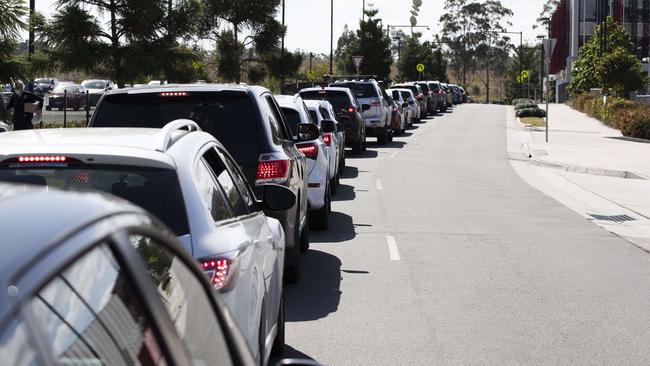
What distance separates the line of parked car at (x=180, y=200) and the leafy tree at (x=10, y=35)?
3.48 metres

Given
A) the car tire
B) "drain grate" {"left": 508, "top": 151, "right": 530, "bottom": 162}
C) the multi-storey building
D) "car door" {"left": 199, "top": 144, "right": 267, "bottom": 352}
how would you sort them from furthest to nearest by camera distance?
1. the multi-storey building
2. "drain grate" {"left": 508, "top": 151, "right": 530, "bottom": 162}
3. the car tire
4. "car door" {"left": 199, "top": 144, "right": 267, "bottom": 352}

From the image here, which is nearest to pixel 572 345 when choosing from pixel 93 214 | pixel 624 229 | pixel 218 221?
pixel 218 221

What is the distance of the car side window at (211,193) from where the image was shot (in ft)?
17.0

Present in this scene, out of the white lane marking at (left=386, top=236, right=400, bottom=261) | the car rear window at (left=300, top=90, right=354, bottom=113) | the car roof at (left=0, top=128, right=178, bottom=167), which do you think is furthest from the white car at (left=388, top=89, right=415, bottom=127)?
the car roof at (left=0, top=128, right=178, bottom=167)

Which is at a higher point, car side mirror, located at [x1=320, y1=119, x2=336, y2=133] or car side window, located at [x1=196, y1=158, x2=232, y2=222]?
car side mirror, located at [x1=320, y1=119, x2=336, y2=133]

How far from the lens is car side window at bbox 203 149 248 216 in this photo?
5.86m

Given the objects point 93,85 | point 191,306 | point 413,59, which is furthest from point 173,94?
point 413,59

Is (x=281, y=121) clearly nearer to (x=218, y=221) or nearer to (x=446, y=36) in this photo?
(x=218, y=221)

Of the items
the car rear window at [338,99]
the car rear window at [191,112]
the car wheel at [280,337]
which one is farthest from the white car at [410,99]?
the car wheel at [280,337]

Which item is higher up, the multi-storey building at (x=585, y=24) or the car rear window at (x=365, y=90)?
the multi-storey building at (x=585, y=24)

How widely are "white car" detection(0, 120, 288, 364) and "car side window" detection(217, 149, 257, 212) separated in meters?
0.62

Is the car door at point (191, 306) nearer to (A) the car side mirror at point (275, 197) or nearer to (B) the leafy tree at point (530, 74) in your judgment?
(A) the car side mirror at point (275, 197)

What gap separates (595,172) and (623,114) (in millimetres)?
15989

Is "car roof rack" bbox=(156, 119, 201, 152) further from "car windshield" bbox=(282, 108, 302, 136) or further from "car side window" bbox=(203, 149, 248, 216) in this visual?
"car windshield" bbox=(282, 108, 302, 136)
